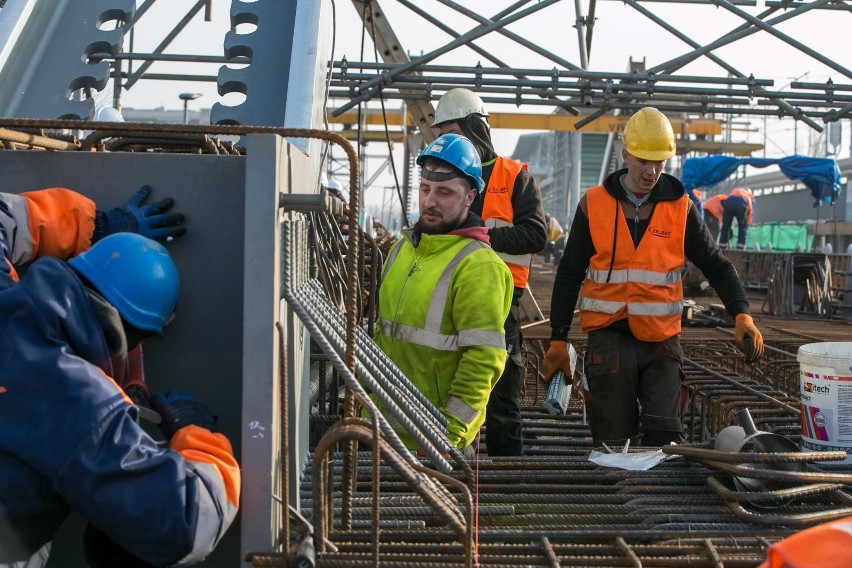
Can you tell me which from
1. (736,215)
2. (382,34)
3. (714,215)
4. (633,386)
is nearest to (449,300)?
(633,386)

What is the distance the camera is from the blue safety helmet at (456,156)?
12.2 feet

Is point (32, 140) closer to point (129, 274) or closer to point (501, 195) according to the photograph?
point (129, 274)

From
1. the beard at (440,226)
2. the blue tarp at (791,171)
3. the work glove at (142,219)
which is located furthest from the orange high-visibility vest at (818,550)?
the blue tarp at (791,171)

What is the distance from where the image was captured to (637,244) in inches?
186

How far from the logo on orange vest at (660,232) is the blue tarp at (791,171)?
1914cm

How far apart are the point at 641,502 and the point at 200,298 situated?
1524 mm

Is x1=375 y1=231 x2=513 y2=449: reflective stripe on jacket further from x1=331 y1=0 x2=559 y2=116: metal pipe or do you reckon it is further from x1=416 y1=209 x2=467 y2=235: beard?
x1=331 y1=0 x2=559 y2=116: metal pipe

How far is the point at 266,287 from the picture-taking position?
7.19 ft

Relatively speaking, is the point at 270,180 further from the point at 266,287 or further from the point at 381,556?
the point at 381,556

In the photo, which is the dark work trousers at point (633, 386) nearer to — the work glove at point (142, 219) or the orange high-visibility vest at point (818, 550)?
the work glove at point (142, 219)

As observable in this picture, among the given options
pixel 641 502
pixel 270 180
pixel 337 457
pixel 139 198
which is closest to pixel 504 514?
pixel 641 502

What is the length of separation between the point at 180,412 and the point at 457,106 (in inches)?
140

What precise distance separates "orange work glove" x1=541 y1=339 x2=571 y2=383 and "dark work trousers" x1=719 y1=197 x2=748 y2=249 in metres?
20.1

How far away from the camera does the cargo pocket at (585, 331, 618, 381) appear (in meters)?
4.77
